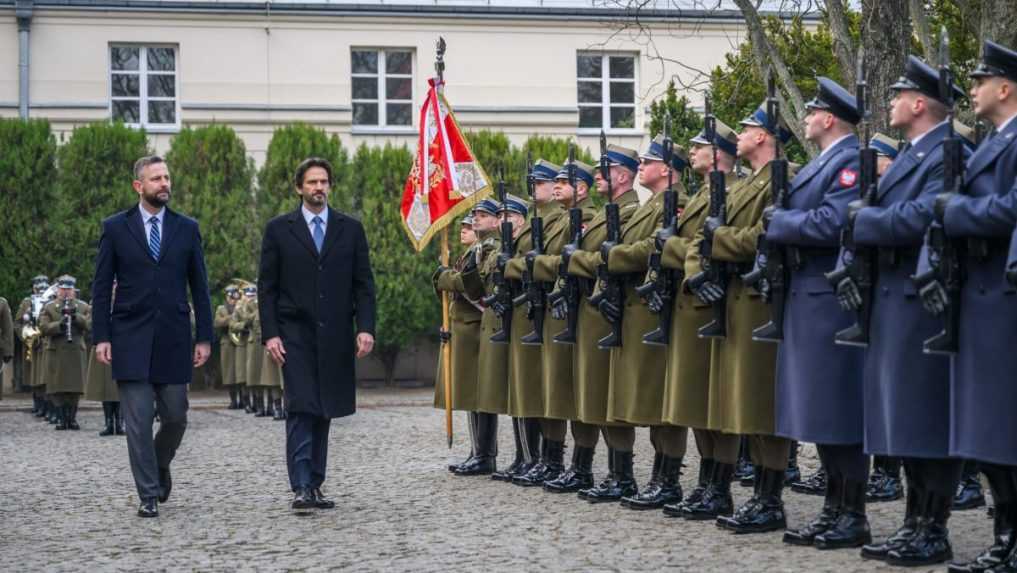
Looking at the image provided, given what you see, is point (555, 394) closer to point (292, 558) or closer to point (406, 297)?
point (292, 558)

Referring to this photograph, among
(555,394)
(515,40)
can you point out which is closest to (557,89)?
(515,40)

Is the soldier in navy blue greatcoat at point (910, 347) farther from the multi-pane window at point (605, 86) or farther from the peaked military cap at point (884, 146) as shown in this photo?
the multi-pane window at point (605, 86)

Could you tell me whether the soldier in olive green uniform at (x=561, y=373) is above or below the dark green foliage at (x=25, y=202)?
below

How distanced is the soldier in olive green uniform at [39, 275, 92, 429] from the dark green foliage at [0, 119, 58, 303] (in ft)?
27.4

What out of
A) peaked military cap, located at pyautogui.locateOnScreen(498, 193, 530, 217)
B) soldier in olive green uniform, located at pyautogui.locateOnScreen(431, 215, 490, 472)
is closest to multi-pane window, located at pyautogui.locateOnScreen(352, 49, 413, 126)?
soldier in olive green uniform, located at pyautogui.locateOnScreen(431, 215, 490, 472)

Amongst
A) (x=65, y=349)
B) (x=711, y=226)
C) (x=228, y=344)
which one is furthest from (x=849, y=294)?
(x=228, y=344)

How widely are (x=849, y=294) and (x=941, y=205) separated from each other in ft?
2.61

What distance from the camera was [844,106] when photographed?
916cm

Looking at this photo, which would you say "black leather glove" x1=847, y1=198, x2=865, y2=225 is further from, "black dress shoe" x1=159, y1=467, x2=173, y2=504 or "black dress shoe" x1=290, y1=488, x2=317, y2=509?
"black dress shoe" x1=159, y1=467, x2=173, y2=504

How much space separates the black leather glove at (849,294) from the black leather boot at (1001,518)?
→ 932mm

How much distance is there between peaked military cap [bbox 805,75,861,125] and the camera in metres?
9.15

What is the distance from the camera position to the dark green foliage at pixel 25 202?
1252 inches

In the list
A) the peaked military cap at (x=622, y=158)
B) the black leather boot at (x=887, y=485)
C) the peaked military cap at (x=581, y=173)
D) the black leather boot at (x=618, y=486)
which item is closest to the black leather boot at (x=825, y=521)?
the black leather boot at (x=887, y=485)

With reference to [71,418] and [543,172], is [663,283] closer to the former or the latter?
[543,172]
